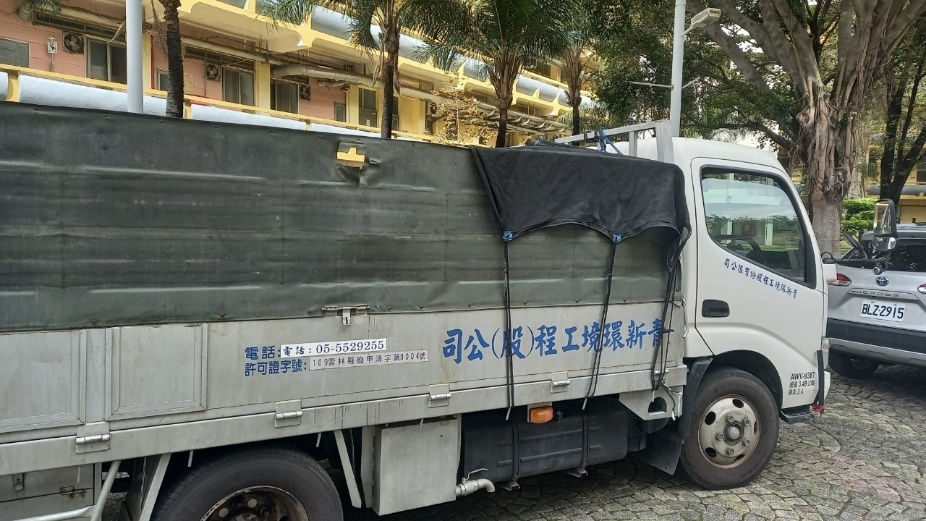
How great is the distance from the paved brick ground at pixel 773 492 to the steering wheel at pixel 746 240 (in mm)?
1666

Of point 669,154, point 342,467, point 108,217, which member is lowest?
point 342,467

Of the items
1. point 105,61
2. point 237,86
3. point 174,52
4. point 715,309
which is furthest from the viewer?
point 237,86

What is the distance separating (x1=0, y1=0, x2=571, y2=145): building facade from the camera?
12.7 m

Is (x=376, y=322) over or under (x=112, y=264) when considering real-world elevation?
under

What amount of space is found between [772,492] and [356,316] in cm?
332

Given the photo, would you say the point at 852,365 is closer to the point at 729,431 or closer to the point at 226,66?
the point at 729,431

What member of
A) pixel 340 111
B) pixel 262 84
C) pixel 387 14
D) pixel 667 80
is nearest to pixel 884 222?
pixel 387 14

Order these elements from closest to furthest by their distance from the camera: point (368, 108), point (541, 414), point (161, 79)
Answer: point (541, 414), point (161, 79), point (368, 108)

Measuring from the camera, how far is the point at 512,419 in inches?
144

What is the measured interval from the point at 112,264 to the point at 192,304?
0.33 meters

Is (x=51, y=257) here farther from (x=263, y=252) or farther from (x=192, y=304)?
(x=263, y=252)

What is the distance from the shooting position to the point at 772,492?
448cm

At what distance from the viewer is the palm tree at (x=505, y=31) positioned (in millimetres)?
10352

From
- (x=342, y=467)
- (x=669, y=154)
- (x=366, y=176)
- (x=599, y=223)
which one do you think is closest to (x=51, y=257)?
(x=366, y=176)
